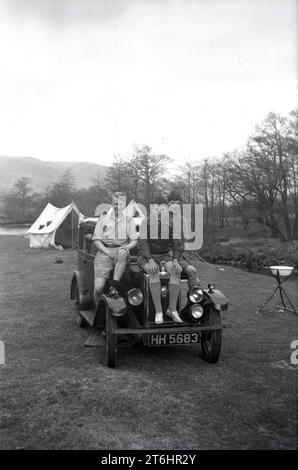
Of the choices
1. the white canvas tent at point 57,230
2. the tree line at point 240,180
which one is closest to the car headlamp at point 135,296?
the white canvas tent at point 57,230

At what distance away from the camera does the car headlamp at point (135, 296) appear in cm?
565

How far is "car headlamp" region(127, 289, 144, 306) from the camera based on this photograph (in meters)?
5.65

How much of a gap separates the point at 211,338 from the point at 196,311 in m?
0.39

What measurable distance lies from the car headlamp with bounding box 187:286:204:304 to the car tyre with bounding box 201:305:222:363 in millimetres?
181

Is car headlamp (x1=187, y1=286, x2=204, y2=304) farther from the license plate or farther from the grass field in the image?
the grass field

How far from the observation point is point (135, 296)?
567 cm

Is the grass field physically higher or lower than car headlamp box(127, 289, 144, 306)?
lower

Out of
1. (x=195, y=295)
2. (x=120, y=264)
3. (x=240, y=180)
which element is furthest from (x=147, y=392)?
(x=240, y=180)

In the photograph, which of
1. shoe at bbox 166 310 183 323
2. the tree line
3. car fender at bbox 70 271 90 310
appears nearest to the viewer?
shoe at bbox 166 310 183 323

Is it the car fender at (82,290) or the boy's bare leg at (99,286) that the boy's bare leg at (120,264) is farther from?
the car fender at (82,290)

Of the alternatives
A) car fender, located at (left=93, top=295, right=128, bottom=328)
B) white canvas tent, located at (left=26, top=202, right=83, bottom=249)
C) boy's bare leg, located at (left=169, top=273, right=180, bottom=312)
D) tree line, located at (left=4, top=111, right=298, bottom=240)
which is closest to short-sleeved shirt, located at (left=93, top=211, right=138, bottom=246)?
car fender, located at (left=93, top=295, right=128, bottom=328)

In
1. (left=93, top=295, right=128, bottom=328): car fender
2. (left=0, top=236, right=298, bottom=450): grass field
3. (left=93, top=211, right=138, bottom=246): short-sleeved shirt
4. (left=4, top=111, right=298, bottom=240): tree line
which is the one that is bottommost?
(left=0, top=236, right=298, bottom=450): grass field

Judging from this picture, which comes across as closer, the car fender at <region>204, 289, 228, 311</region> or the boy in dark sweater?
the boy in dark sweater

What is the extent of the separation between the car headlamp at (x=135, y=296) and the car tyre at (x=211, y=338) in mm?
868
